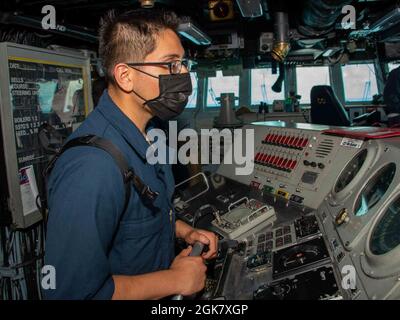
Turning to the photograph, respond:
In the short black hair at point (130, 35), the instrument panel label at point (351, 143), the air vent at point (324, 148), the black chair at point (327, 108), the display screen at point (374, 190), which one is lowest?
the display screen at point (374, 190)

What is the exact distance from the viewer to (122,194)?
0.98 m

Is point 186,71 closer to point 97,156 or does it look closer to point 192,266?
point 97,156

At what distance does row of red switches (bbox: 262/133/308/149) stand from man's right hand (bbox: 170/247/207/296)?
1.19 meters

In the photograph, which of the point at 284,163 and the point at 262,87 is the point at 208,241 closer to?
the point at 284,163

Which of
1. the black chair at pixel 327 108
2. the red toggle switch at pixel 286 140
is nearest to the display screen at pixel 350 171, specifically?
the red toggle switch at pixel 286 140

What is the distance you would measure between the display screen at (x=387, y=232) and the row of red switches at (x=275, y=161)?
83 cm

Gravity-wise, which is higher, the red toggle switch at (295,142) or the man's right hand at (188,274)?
the red toggle switch at (295,142)

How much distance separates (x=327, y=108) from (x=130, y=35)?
4604 millimetres

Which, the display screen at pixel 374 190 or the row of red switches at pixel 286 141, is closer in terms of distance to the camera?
the display screen at pixel 374 190

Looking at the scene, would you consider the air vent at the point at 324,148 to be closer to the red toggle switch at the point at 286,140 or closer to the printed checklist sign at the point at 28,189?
the red toggle switch at the point at 286,140

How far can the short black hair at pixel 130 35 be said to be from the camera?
119 cm

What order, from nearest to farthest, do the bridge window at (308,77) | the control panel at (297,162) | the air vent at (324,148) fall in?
1. the control panel at (297,162)
2. the air vent at (324,148)
3. the bridge window at (308,77)

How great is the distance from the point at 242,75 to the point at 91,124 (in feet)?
25.6

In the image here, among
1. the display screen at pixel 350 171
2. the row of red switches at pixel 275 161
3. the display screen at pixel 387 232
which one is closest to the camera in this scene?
the display screen at pixel 387 232
